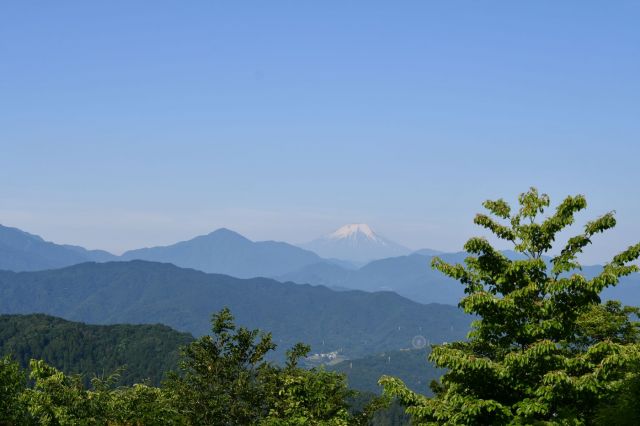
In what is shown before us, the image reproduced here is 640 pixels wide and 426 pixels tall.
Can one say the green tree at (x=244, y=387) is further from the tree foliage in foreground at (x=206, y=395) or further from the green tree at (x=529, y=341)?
the green tree at (x=529, y=341)

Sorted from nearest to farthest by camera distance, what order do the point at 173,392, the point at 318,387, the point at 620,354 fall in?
the point at 620,354 → the point at 318,387 → the point at 173,392

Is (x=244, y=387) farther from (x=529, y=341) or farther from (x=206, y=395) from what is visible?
(x=529, y=341)

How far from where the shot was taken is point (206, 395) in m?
23.7

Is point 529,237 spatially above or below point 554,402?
above

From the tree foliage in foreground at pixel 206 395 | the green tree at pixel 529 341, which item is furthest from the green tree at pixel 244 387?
the green tree at pixel 529 341

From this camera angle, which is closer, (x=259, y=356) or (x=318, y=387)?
(x=318, y=387)

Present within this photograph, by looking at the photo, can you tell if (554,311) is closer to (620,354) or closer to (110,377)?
(620,354)

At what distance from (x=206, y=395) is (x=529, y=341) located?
12294 millimetres

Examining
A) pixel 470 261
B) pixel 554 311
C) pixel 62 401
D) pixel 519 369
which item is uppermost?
pixel 470 261

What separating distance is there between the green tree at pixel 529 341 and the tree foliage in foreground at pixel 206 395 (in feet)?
15.0

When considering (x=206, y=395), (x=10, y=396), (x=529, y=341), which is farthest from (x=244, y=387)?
(x=529, y=341)

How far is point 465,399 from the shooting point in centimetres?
1712

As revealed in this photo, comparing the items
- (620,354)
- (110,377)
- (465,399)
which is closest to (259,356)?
(110,377)

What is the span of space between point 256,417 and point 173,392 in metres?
3.39
